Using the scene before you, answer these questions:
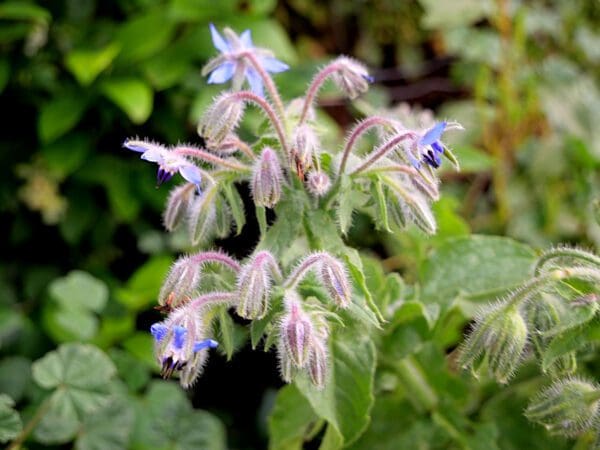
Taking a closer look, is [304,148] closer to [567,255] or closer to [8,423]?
[567,255]

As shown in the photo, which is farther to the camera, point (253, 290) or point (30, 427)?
point (30, 427)

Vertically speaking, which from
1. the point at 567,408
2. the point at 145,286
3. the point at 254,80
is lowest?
the point at 145,286

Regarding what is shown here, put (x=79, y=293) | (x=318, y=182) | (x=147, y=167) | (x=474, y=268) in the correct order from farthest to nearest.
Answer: (x=147, y=167) → (x=79, y=293) → (x=474, y=268) → (x=318, y=182)

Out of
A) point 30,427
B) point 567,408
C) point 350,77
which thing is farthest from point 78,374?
point 567,408

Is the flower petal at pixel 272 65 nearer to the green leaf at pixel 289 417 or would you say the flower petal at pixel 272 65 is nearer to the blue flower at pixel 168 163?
the blue flower at pixel 168 163

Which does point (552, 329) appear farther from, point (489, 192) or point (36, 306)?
point (489, 192)

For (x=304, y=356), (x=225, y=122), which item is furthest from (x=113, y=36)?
(x=304, y=356)
